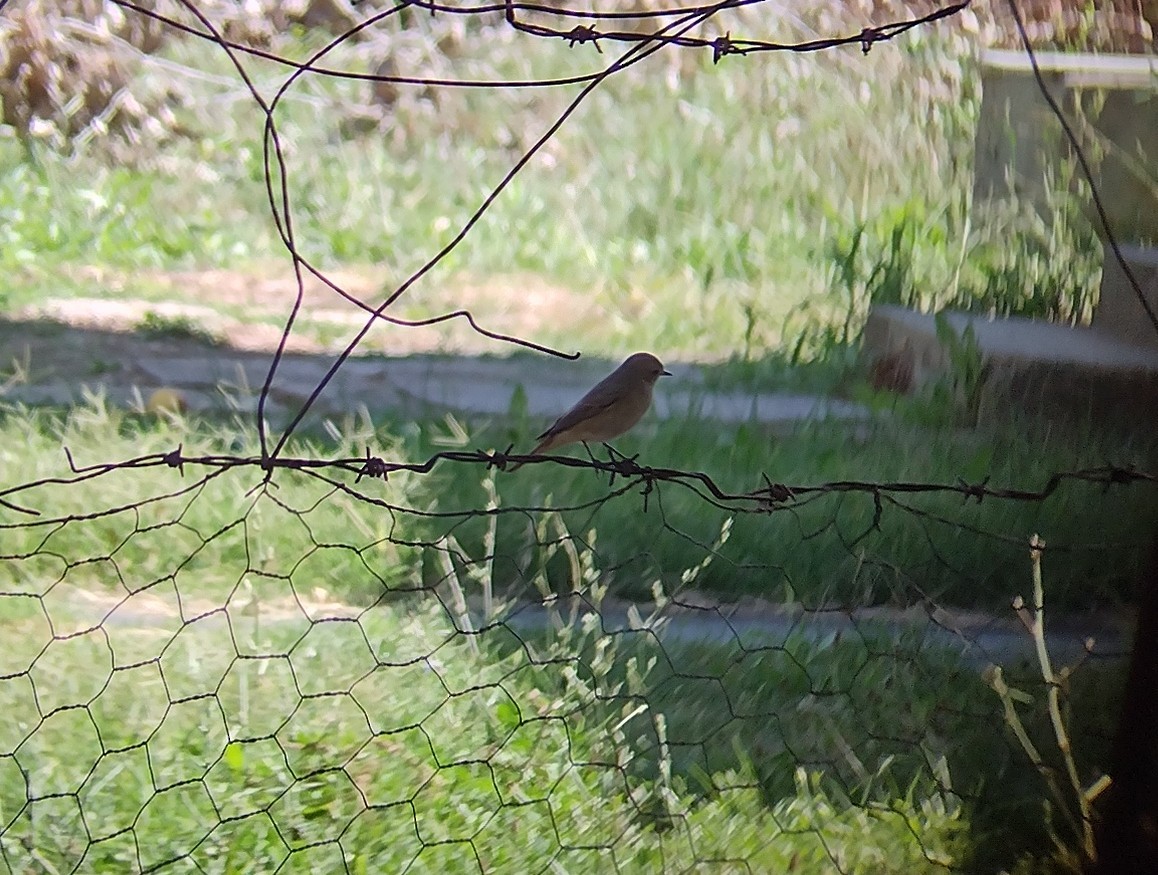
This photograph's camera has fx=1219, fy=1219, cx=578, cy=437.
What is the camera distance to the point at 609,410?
1.64 m

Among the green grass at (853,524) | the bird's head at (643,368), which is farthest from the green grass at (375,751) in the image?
the bird's head at (643,368)

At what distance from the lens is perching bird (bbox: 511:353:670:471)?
1639mm

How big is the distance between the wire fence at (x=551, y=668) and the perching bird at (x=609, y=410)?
0.11 meters

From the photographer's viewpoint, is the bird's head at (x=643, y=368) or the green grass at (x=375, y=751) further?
the bird's head at (x=643, y=368)

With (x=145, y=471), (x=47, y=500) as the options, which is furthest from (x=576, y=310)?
(x=47, y=500)

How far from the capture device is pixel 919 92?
3.65 meters

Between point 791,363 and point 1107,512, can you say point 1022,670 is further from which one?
point 791,363

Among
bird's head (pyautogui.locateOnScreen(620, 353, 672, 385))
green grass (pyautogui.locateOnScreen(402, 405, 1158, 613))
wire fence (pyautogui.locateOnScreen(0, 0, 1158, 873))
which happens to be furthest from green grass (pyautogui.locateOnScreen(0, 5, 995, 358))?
bird's head (pyautogui.locateOnScreen(620, 353, 672, 385))

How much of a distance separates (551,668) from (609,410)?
1.31ft

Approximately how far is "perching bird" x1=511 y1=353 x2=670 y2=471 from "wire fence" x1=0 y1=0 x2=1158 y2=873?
110 millimetres

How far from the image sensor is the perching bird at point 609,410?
164cm

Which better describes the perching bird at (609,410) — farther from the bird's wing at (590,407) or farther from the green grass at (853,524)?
the green grass at (853,524)

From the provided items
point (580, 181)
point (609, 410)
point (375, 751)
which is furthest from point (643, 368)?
point (580, 181)

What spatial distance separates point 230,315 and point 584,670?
173cm
